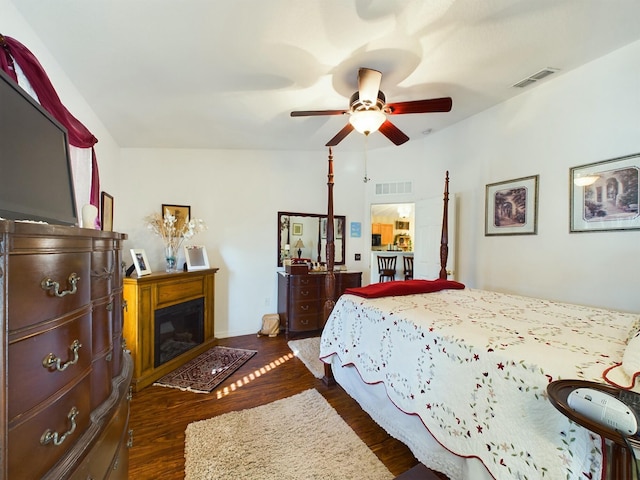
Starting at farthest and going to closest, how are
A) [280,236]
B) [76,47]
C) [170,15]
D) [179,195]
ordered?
[280,236] → [179,195] → [76,47] → [170,15]

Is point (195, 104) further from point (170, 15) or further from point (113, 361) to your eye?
point (113, 361)

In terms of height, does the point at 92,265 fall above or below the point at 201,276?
above

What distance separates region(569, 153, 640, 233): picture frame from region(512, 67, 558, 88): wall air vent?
842 millimetres

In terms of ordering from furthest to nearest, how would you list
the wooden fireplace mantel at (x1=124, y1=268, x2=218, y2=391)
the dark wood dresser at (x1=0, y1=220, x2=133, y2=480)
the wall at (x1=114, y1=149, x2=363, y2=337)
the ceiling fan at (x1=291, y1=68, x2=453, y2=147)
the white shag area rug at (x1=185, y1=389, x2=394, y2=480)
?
the wall at (x1=114, y1=149, x2=363, y2=337) < the wooden fireplace mantel at (x1=124, y1=268, x2=218, y2=391) < the ceiling fan at (x1=291, y1=68, x2=453, y2=147) < the white shag area rug at (x1=185, y1=389, x2=394, y2=480) < the dark wood dresser at (x1=0, y1=220, x2=133, y2=480)

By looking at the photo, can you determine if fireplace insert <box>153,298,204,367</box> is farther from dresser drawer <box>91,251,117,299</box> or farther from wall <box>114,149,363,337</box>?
dresser drawer <box>91,251,117,299</box>

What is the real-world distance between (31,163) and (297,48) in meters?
1.66

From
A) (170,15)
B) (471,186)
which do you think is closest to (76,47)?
(170,15)

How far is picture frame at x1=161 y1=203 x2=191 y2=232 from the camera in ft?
11.9

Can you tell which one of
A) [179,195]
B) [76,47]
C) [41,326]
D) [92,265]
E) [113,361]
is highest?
[76,47]

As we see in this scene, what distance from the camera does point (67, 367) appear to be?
2.28 ft

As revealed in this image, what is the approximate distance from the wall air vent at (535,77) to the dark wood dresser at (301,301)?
296cm

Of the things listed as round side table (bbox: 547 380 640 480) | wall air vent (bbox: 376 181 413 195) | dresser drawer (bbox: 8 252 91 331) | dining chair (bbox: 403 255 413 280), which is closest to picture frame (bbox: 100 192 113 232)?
dresser drawer (bbox: 8 252 91 331)

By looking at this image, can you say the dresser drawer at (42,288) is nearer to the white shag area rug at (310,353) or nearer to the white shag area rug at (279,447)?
the white shag area rug at (279,447)

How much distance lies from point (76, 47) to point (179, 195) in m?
2.06
